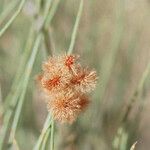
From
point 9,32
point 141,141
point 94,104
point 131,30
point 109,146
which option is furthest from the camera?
point 141,141

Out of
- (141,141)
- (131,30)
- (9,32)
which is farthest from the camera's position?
(141,141)

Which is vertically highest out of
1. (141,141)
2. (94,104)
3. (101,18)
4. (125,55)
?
(101,18)

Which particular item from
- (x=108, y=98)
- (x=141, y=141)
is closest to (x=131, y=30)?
(x=108, y=98)

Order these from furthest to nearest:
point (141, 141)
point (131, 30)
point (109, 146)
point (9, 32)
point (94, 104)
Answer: point (141, 141)
point (9, 32)
point (131, 30)
point (109, 146)
point (94, 104)

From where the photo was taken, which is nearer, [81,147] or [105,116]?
[81,147]

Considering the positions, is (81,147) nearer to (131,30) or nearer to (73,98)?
(131,30)

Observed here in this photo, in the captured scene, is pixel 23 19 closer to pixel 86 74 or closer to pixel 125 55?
pixel 125 55

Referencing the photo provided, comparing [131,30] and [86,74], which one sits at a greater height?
[131,30]

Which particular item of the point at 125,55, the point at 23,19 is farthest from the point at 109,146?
the point at 23,19

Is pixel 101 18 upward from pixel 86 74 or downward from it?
upward
